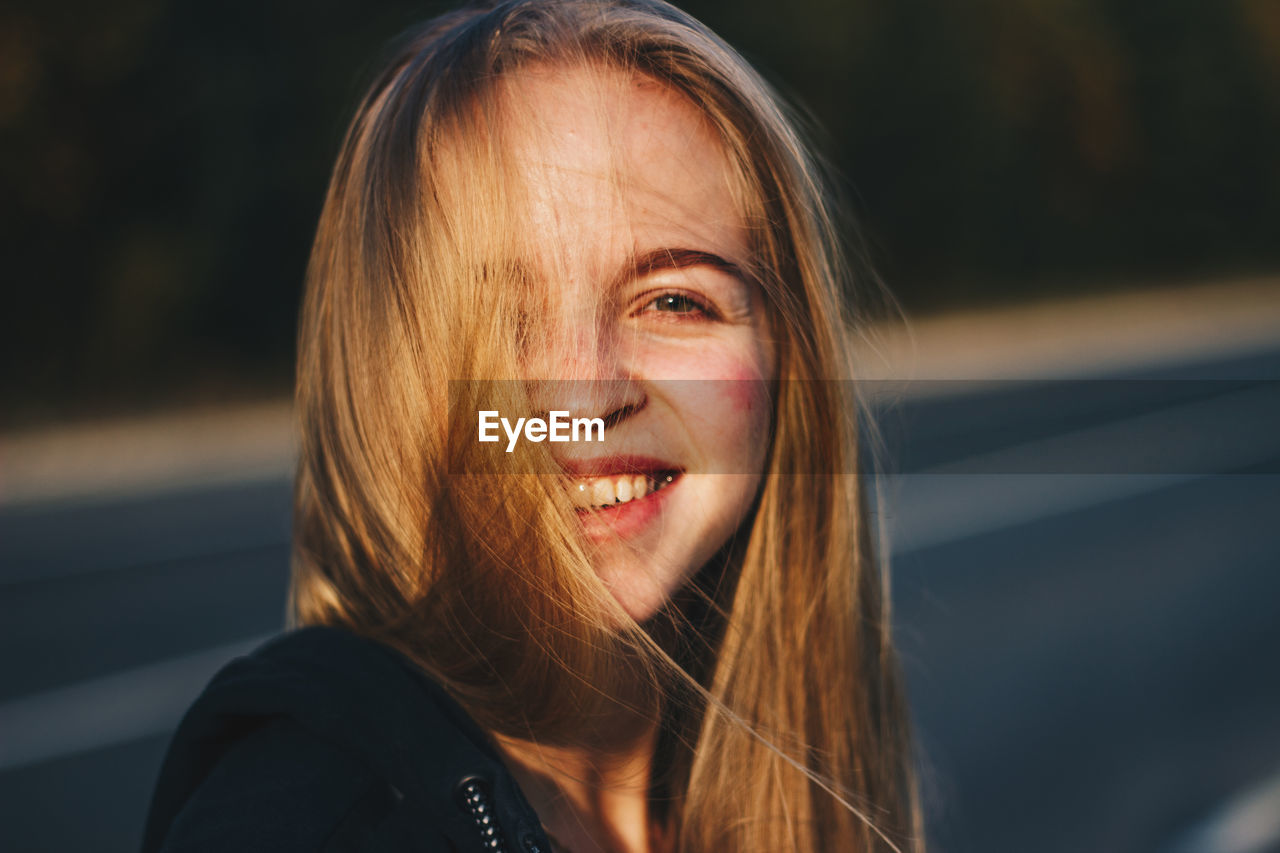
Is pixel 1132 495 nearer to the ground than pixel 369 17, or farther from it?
nearer to the ground

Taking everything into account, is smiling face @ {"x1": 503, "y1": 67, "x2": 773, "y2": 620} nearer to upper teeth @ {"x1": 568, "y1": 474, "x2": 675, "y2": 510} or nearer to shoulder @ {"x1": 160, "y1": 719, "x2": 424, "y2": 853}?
upper teeth @ {"x1": 568, "y1": 474, "x2": 675, "y2": 510}

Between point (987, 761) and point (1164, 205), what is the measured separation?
1769cm

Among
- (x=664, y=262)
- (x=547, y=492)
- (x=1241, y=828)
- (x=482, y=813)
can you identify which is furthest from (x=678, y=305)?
(x=1241, y=828)

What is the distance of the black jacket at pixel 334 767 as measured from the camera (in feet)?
3.48

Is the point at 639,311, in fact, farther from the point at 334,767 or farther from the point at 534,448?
the point at 334,767

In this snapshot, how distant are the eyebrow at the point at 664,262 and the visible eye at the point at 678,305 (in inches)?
1.6

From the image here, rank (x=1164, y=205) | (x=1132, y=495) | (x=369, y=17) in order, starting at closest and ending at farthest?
(x=1132, y=495), (x=369, y=17), (x=1164, y=205)

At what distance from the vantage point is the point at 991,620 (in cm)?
620

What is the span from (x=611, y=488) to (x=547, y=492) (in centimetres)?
12

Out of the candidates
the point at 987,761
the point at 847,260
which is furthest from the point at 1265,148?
the point at 847,260

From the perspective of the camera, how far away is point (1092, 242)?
764 inches

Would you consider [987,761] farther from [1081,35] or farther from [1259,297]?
[1259,297]

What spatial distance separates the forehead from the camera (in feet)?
4.17

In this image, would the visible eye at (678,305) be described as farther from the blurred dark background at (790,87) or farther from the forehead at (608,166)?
the blurred dark background at (790,87)
